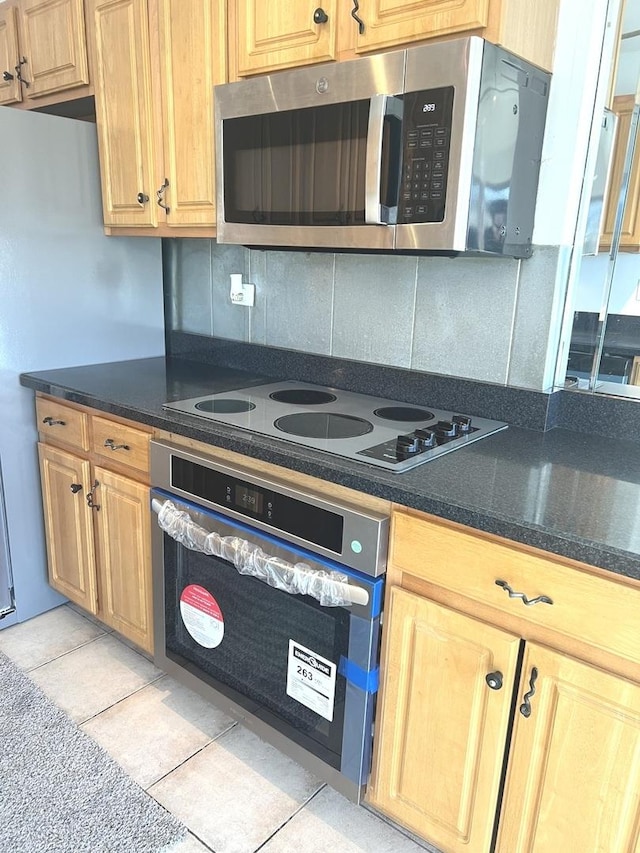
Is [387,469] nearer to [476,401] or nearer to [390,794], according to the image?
[476,401]

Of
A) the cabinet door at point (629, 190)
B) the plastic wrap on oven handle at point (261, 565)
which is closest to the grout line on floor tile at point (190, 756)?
Answer: the plastic wrap on oven handle at point (261, 565)

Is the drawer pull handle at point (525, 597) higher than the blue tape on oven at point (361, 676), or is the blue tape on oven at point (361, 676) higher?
the drawer pull handle at point (525, 597)

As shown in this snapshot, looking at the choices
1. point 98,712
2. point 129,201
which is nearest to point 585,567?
point 98,712

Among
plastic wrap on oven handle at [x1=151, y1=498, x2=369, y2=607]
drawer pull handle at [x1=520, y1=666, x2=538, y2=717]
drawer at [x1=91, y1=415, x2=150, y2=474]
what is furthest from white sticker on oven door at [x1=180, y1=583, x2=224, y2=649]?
drawer pull handle at [x1=520, y1=666, x2=538, y2=717]

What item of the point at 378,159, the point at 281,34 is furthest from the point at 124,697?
the point at 281,34

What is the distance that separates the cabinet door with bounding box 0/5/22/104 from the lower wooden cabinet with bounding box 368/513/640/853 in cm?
218

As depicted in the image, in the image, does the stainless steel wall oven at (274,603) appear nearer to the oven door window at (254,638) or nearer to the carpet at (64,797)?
the oven door window at (254,638)

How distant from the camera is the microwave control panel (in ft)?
4.08

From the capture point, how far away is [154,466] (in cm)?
169

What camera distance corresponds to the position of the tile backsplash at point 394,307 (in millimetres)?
1574

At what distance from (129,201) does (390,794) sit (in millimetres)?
1841

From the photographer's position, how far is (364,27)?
1.36 m

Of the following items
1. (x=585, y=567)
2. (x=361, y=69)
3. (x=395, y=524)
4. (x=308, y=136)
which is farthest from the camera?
(x=308, y=136)

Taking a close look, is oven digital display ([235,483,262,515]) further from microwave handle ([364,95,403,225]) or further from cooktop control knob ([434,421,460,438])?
microwave handle ([364,95,403,225])
